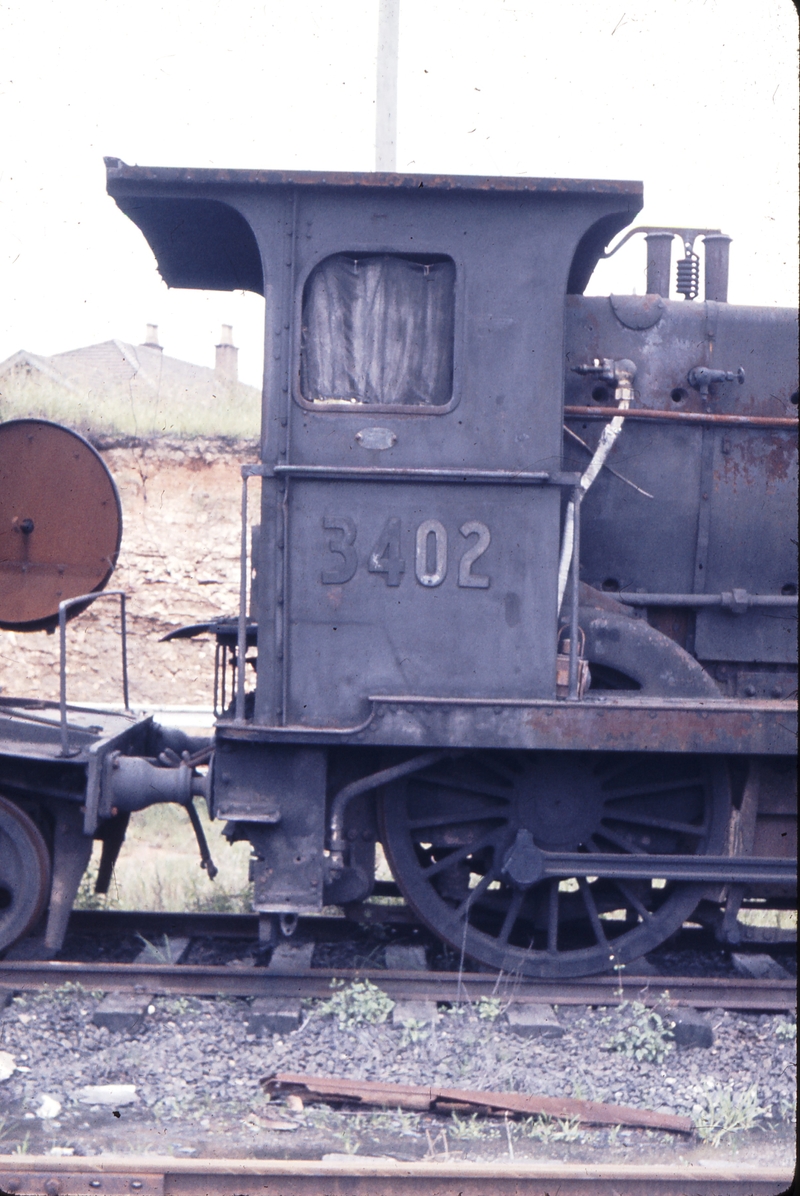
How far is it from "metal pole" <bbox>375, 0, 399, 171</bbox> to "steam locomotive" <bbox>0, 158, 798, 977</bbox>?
263cm

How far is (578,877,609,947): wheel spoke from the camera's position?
4508 mm

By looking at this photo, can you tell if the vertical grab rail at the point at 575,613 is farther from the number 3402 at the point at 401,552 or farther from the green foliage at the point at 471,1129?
the green foliage at the point at 471,1129

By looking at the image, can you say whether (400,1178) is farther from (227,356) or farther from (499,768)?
(227,356)

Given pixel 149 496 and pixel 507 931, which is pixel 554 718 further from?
pixel 149 496

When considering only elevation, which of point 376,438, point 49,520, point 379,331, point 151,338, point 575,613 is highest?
point 151,338

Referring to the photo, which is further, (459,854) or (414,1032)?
(459,854)

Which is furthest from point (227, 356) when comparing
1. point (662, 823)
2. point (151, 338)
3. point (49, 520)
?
point (662, 823)

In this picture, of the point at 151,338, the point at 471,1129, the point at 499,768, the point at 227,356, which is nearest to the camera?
the point at 471,1129

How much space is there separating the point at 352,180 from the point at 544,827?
2917mm

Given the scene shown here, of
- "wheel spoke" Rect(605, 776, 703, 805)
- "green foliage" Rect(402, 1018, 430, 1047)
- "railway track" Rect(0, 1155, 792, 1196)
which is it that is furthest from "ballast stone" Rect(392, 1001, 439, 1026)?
"wheel spoke" Rect(605, 776, 703, 805)

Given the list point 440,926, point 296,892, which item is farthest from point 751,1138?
point 296,892

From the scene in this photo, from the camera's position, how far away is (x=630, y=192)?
405 cm

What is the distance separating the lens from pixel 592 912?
14.9 feet

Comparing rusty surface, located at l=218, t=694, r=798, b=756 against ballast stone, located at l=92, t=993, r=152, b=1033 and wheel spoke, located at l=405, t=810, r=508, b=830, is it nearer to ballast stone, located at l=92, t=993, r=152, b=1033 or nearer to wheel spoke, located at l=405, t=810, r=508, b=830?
wheel spoke, located at l=405, t=810, r=508, b=830
